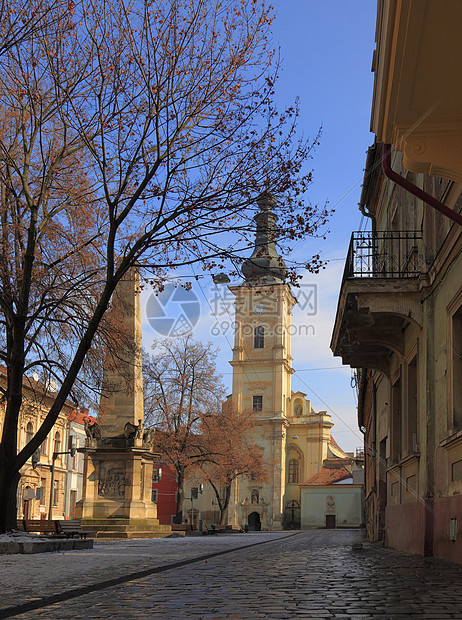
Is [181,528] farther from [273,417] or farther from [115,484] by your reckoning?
[273,417]

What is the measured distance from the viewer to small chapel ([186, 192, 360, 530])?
8219cm

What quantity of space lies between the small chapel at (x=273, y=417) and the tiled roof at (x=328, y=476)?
111 centimetres

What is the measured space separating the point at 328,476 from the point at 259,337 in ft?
60.0

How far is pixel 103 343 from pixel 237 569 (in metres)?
9.06

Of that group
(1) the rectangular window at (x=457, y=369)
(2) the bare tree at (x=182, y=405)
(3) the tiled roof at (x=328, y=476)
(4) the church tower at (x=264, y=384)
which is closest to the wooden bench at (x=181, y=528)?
(2) the bare tree at (x=182, y=405)

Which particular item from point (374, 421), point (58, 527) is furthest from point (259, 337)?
point (58, 527)

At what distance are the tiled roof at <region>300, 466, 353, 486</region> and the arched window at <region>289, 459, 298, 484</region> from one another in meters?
3.47

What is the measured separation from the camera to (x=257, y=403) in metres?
88.2

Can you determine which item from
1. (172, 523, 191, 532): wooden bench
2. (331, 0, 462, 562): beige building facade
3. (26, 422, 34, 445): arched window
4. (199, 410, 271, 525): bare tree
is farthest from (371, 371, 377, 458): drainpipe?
(26, 422, 34, 445): arched window

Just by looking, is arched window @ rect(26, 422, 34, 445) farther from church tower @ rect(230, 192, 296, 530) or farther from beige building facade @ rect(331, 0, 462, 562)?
beige building facade @ rect(331, 0, 462, 562)

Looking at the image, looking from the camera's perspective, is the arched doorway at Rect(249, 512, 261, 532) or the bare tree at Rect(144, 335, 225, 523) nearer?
the bare tree at Rect(144, 335, 225, 523)

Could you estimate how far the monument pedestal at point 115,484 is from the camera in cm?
2602

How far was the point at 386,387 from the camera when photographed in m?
20.3

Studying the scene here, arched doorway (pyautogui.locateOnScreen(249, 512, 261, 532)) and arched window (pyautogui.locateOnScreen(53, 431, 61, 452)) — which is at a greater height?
arched window (pyautogui.locateOnScreen(53, 431, 61, 452))
